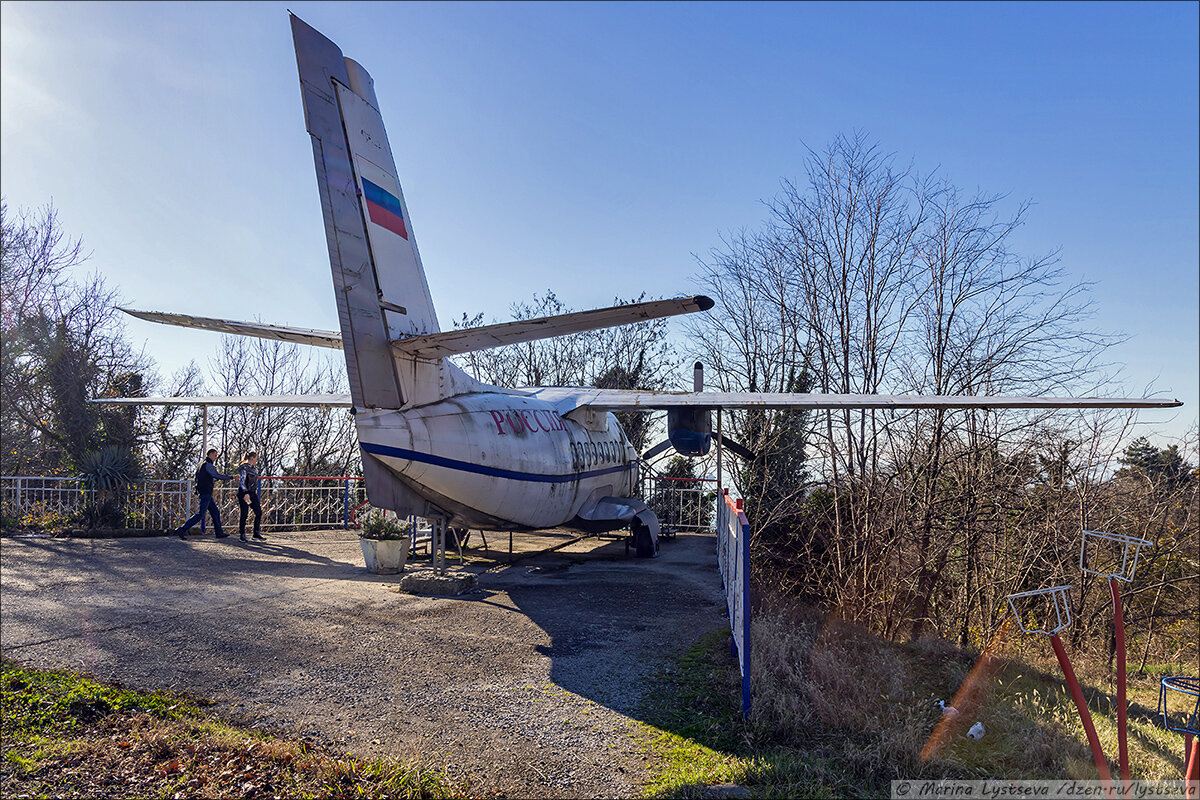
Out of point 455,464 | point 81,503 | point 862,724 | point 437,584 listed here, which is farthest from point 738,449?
point 81,503

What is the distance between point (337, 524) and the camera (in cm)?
1756

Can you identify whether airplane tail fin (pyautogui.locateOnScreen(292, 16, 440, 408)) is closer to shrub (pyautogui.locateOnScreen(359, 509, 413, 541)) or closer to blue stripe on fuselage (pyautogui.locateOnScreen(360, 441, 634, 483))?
blue stripe on fuselage (pyautogui.locateOnScreen(360, 441, 634, 483))

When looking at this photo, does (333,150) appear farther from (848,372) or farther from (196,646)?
(848,372)

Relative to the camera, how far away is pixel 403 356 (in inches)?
312

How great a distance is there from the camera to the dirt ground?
168 inches

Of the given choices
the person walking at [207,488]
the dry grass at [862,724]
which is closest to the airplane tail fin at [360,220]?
the dry grass at [862,724]

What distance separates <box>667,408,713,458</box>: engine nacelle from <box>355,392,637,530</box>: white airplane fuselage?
1610 mm

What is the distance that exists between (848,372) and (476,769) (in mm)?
8205

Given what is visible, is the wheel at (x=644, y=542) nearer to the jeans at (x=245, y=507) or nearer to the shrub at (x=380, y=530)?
the shrub at (x=380, y=530)

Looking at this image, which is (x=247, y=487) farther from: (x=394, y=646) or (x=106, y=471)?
(x=394, y=646)

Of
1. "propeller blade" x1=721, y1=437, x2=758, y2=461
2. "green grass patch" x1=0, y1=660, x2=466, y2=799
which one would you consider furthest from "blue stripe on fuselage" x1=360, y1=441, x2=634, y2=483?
"green grass patch" x1=0, y1=660, x2=466, y2=799

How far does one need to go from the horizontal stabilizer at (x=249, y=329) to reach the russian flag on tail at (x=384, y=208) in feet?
4.95

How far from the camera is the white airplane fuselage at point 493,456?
25.7 feet

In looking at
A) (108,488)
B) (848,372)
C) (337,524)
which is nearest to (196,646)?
(848,372)
